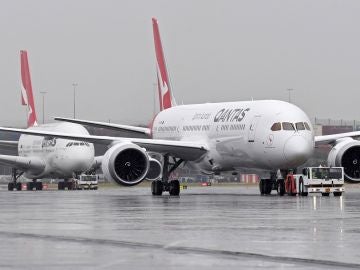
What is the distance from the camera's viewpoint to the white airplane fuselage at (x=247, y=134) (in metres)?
47.8

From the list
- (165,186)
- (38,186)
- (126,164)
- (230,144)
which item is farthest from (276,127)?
(38,186)

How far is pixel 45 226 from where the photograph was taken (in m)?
24.8

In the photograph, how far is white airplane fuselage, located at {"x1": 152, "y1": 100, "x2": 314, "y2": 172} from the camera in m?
47.8

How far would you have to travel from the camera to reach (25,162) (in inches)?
3415

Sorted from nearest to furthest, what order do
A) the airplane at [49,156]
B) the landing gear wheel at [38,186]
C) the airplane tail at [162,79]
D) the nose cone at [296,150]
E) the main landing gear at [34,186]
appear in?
1. the nose cone at [296,150]
2. the airplane tail at [162,79]
3. the airplane at [49,156]
4. the landing gear wheel at [38,186]
5. the main landing gear at [34,186]

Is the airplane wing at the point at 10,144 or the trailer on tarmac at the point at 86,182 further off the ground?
the airplane wing at the point at 10,144

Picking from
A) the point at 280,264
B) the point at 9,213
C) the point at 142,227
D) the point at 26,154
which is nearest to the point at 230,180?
the point at 26,154

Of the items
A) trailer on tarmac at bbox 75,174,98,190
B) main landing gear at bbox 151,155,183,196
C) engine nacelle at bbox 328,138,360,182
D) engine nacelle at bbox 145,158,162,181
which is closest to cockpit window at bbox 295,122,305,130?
engine nacelle at bbox 328,138,360,182

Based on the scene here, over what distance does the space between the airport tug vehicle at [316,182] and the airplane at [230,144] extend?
21.3 inches

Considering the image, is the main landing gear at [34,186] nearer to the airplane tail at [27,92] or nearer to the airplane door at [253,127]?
the airplane tail at [27,92]

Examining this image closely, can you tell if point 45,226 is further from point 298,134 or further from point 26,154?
point 26,154

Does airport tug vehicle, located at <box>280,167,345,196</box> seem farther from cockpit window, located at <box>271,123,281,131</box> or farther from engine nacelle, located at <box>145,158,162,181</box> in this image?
engine nacelle, located at <box>145,158,162,181</box>

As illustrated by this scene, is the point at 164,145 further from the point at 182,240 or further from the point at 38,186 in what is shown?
the point at 38,186

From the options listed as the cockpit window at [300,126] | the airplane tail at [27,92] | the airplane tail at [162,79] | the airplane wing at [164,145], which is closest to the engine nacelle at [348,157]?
the cockpit window at [300,126]
